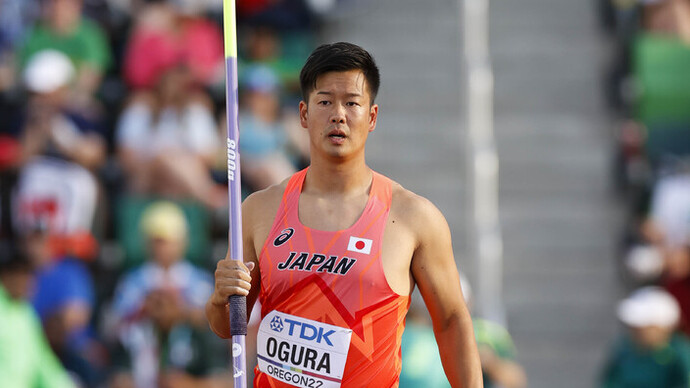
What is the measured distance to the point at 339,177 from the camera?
4.77m

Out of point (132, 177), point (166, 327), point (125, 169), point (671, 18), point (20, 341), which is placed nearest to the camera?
point (20, 341)

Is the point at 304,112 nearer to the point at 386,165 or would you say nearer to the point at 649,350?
the point at 649,350

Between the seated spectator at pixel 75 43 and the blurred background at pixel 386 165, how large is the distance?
0.02 meters

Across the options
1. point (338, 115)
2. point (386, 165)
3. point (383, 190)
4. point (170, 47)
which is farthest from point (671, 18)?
point (338, 115)

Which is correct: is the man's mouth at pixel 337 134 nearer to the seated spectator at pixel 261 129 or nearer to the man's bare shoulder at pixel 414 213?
the man's bare shoulder at pixel 414 213

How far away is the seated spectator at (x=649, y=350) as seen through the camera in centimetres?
971

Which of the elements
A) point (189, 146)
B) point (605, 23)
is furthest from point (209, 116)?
point (605, 23)

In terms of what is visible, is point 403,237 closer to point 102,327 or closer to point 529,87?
point 102,327

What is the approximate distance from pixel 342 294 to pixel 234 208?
540mm

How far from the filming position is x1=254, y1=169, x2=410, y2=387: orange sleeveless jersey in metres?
4.55

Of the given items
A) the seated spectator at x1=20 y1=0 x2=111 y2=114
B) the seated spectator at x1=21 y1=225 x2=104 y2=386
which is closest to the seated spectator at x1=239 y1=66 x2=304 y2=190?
the seated spectator at x1=20 y1=0 x2=111 y2=114

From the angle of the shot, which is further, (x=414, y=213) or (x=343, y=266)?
(x=414, y=213)

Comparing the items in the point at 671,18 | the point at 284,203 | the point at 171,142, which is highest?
the point at 671,18

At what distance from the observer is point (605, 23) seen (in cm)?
1375
